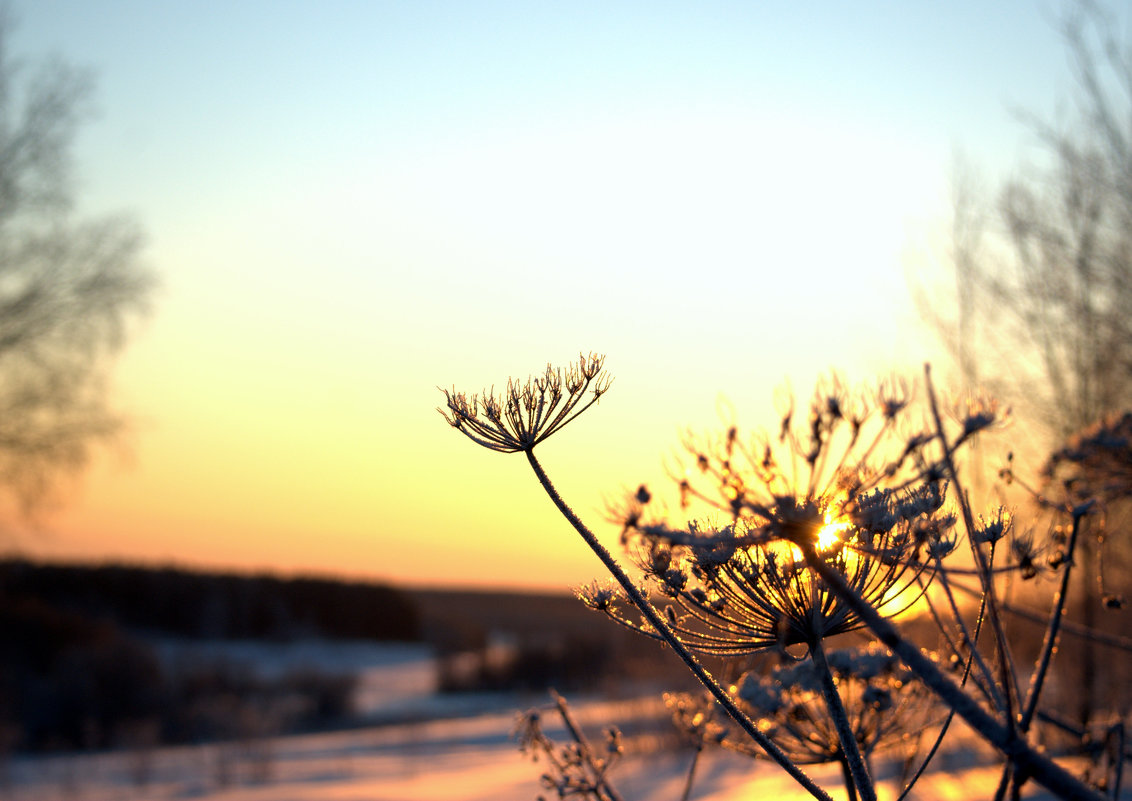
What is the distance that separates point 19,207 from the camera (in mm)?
14195

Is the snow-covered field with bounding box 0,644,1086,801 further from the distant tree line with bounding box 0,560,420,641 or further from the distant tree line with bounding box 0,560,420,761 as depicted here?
the distant tree line with bounding box 0,560,420,641

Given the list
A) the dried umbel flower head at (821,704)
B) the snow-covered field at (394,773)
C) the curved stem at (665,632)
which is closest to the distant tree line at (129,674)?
the snow-covered field at (394,773)

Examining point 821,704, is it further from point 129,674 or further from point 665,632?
point 129,674

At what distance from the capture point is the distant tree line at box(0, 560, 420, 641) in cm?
2677

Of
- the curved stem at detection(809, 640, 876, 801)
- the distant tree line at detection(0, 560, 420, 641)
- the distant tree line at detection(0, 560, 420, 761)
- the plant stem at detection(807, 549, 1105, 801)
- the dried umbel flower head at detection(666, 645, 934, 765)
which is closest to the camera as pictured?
the plant stem at detection(807, 549, 1105, 801)

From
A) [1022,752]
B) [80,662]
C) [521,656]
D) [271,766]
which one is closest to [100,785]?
[271,766]

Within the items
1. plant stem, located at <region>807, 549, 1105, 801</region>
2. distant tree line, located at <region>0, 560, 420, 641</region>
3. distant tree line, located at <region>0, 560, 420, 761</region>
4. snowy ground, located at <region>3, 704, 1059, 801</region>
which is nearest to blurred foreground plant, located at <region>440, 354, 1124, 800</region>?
plant stem, located at <region>807, 549, 1105, 801</region>

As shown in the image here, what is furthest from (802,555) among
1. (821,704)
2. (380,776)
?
(380,776)

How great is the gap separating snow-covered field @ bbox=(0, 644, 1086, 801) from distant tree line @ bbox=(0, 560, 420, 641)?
599 inches

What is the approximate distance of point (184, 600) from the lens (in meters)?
28.0

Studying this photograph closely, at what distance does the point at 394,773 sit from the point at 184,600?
845 inches

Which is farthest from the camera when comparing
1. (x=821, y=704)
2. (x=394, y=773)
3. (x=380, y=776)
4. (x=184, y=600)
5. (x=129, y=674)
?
(x=184, y=600)

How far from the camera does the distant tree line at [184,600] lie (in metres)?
26.8

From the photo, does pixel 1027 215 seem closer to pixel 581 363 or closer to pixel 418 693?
pixel 581 363
